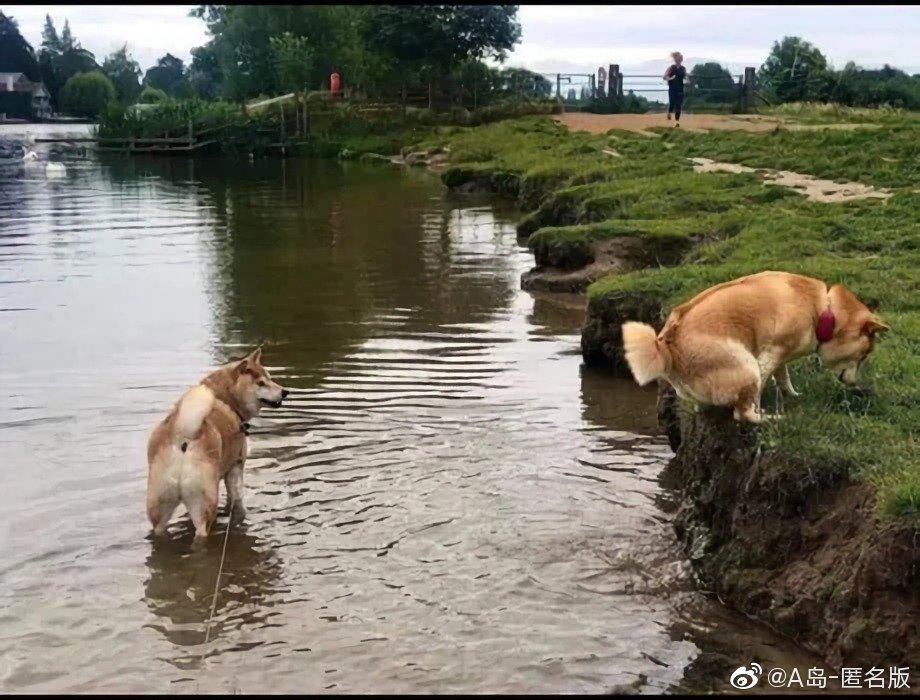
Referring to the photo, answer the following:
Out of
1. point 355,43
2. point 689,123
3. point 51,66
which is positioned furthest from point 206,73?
point 689,123

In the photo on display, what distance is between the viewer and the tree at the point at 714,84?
4216 centimetres

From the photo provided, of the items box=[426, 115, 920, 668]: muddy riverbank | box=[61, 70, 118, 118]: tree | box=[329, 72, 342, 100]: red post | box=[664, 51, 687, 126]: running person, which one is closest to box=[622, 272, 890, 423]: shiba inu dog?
box=[426, 115, 920, 668]: muddy riverbank

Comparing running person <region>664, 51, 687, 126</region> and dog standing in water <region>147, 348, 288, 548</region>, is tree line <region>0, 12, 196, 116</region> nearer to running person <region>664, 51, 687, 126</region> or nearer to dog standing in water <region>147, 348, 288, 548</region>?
running person <region>664, 51, 687, 126</region>

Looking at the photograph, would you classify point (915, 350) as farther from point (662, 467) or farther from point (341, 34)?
point (341, 34)

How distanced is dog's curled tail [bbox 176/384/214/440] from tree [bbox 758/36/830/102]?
35485 mm

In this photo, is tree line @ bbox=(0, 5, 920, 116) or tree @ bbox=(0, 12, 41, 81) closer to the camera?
tree line @ bbox=(0, 5, 920, 116)

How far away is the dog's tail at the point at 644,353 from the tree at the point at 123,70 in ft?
378

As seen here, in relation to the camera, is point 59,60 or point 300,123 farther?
point 59,60

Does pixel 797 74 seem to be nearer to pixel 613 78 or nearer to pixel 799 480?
pixel 613 78

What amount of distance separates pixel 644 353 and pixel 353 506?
2.45m

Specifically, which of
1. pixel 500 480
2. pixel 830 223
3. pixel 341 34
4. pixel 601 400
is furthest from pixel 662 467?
pixel 341 34

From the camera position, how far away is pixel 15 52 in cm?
10138

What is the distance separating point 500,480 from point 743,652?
2860mm

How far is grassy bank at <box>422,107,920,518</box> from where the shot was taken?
5.92 meters
